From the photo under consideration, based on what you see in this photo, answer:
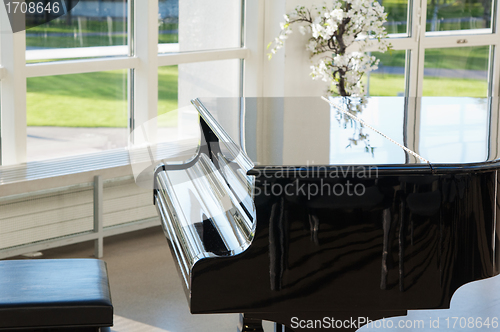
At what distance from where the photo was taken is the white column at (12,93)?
3.24 metres

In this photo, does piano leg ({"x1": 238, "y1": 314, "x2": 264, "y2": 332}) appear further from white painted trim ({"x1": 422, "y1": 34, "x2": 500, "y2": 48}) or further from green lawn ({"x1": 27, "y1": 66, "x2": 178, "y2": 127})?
white painted trim ({"x1": 422, "y1": 34, "x2": 500, "y2": 48})

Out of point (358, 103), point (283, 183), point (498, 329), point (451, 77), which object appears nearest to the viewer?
point (283, 183)

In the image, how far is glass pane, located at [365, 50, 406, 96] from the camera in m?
5.19

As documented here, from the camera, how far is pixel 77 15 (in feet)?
11.8

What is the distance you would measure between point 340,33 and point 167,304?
222 centimetres

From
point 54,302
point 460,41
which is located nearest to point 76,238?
point 54,302

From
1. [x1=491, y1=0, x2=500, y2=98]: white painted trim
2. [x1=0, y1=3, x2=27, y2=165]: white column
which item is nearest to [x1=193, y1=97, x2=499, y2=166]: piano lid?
[x1=0, y1=3, x2=27, y2=165]: white column

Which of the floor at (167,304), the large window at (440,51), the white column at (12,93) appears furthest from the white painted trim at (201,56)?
the large window at (440,51)

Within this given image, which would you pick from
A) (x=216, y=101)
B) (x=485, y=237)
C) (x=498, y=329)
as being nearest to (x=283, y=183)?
(x=485, y=237)

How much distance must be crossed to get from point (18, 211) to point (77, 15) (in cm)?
126

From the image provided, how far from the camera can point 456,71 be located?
5.74 m

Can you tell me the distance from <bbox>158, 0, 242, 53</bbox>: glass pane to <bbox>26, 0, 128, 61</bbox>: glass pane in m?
0.29

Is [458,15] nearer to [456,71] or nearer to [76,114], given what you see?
→ [456,71]

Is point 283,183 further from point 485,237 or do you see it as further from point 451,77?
point 451,77
